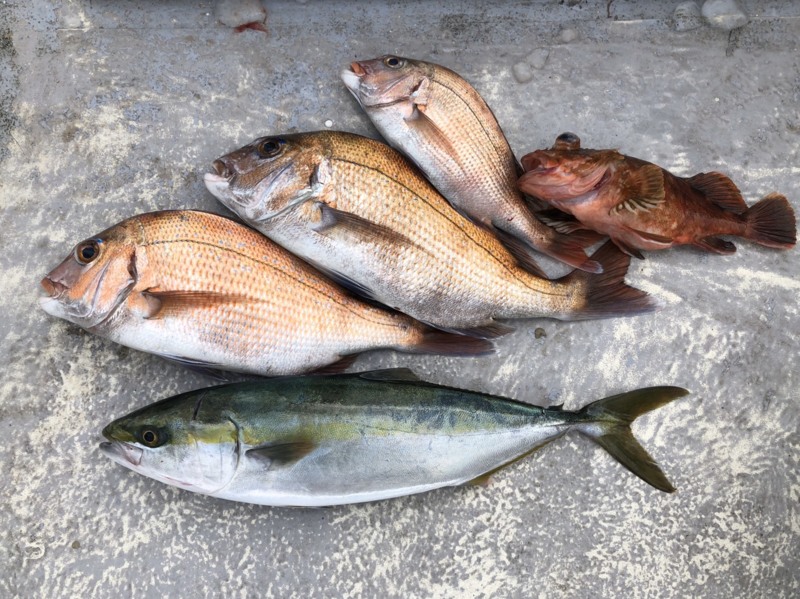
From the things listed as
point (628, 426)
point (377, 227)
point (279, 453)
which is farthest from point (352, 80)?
point (628, 426)

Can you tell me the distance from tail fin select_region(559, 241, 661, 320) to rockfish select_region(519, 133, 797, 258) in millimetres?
55

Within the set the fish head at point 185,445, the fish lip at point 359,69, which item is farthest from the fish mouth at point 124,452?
the fish lip at point 359,69

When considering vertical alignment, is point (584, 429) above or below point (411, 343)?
below

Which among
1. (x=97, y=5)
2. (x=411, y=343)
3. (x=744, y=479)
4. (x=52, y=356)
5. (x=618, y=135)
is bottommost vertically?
(x=744, y=479)

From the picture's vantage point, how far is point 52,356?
2.46 metres

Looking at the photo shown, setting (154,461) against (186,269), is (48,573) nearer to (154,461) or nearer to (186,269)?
(154,461)

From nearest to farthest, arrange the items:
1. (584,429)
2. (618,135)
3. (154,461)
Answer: (154,461)
(584,429)
(618,135)

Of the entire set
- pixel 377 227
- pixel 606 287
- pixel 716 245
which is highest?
pixel 377 227

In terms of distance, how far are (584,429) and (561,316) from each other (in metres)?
0.43

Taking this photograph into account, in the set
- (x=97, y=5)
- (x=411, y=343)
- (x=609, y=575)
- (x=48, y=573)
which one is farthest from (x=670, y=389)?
(x=97, y=5)

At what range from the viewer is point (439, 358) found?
2.48 metres

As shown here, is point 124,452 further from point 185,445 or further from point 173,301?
point 173,301

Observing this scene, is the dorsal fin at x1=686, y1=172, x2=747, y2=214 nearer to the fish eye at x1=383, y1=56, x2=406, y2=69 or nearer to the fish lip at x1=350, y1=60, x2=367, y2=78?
the fish eye at x1=383, y1=56, x2=406, y2=69

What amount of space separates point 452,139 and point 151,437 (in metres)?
1.50
